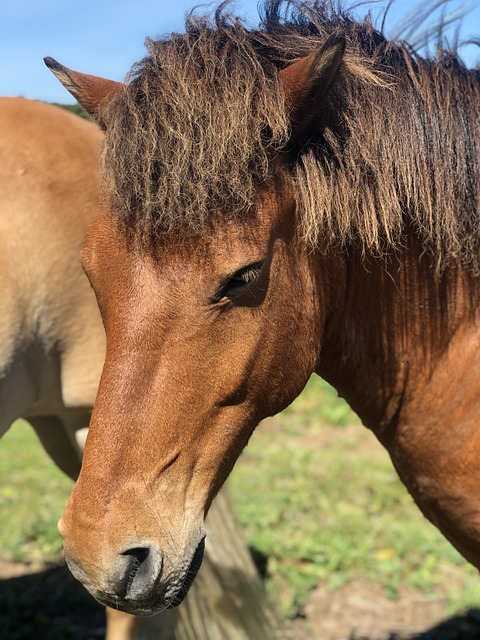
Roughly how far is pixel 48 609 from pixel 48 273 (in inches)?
88.3

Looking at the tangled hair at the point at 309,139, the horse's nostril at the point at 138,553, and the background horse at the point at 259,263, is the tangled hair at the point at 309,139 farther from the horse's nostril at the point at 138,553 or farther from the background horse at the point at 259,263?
the horse's nostril at the point at 138,553

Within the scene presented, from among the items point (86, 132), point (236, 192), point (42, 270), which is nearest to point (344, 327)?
point (236, 192)

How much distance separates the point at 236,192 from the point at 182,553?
0.89 metres

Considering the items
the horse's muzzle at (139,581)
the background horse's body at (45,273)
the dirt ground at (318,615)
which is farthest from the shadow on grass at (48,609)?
the horse's muzzle at (139,581)

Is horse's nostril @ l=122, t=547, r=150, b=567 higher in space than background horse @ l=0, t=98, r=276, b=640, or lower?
lower

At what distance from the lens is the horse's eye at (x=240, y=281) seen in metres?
1.81

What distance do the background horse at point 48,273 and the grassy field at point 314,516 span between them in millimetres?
1560

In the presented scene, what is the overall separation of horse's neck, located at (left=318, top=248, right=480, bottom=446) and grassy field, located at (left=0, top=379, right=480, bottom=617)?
226 cm

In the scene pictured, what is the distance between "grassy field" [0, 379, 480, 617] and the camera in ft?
14.2

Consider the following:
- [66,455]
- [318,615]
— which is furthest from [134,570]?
[318,615]

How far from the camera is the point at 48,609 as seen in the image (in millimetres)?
4117

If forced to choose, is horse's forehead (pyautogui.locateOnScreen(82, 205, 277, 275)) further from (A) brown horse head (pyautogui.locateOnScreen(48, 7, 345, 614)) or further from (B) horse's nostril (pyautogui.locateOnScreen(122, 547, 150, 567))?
(B) horse's nostril (pyautogui.locateOnScreen(122, 547, 150, 567))

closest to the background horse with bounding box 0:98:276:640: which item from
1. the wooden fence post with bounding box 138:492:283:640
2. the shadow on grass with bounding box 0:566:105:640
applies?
the wooden fence post with bounding box 138:492:283:640

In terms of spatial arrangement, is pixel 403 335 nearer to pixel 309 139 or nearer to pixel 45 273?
pixel 309 139
